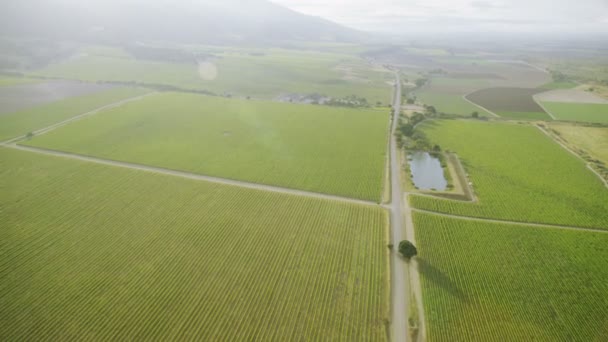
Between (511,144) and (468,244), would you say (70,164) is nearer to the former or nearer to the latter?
(468,244)

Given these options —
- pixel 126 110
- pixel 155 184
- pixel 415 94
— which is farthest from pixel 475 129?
pixel 126 110

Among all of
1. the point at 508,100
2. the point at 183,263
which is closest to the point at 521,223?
the point at 183,263

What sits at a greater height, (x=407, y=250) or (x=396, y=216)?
(x=407, y=250)

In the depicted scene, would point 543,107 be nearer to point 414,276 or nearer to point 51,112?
point 414,276

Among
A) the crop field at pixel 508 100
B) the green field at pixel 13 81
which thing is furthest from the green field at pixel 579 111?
the green field at pixel 13 81

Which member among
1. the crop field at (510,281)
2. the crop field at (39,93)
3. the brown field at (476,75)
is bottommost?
the crop field at (510,281)

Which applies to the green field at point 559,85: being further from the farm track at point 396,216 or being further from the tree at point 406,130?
the tree at point 406,130

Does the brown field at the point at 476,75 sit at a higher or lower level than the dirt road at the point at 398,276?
higher
